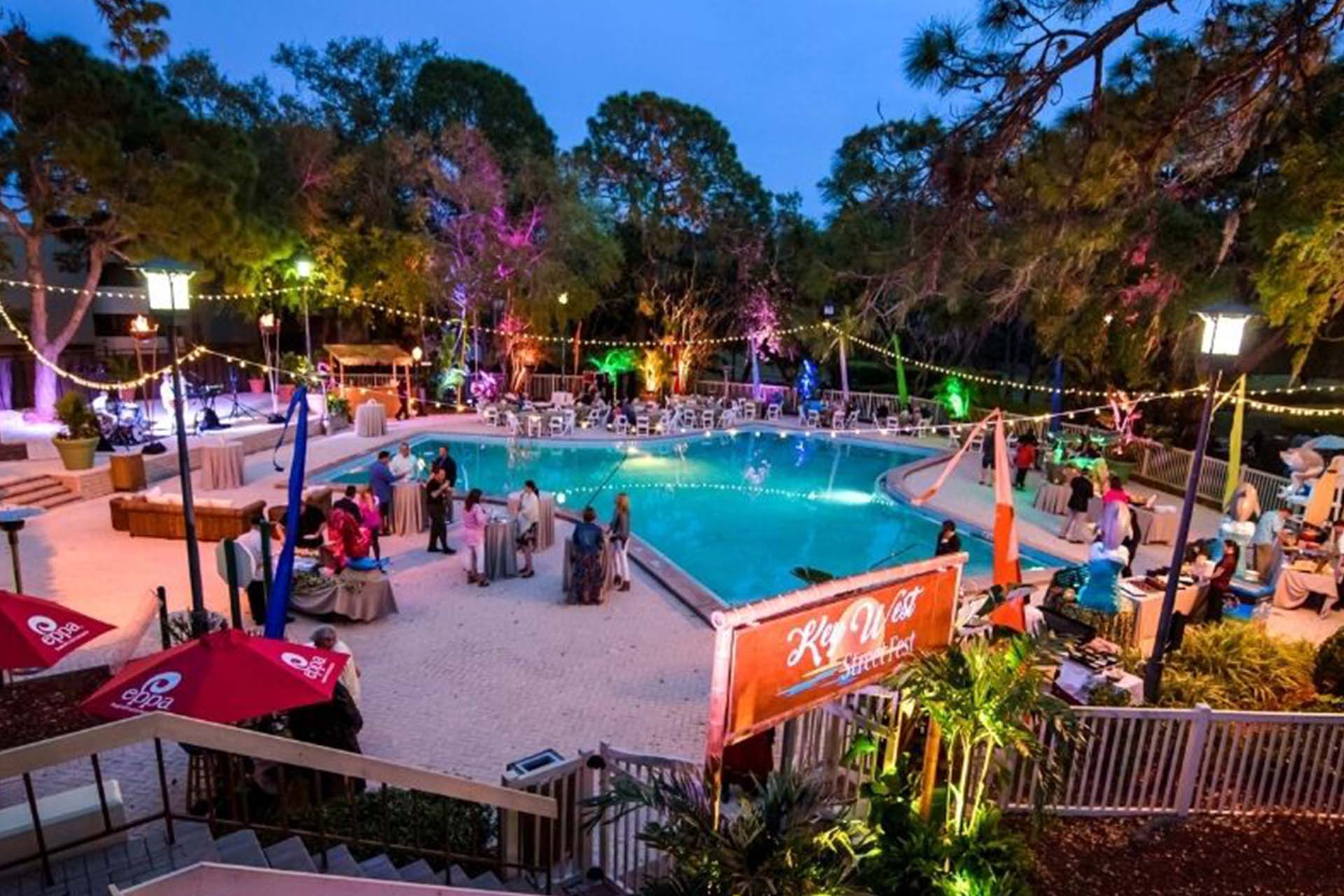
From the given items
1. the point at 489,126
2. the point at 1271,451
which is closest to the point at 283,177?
the point at 489,126

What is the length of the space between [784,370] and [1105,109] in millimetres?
27477

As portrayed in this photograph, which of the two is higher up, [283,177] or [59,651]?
[283,177]

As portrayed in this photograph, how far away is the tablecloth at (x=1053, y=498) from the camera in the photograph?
50.5 feet

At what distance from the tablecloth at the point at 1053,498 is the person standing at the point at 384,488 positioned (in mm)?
11967

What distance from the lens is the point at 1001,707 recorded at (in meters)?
4.64

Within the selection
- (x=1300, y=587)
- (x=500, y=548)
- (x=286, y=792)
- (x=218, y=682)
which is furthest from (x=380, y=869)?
(x=1300, y=587)

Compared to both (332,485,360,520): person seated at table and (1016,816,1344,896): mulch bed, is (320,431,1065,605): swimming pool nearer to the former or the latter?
(332,485,360,520): person seated at table

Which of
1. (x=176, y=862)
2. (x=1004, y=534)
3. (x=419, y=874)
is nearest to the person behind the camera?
(x=176, y=862)

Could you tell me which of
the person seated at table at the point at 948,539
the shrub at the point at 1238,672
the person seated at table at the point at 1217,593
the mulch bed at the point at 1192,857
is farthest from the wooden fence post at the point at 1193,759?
the person seated at table at the point at 1217,593

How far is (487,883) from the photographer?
482cm

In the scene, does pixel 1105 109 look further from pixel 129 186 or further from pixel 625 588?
pixel 129 186

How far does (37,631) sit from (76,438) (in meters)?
11.9

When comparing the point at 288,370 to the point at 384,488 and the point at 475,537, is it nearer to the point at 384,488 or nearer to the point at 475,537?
the point at 384,488

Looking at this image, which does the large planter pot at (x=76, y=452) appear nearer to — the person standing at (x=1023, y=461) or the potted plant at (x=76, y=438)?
the potted plant at (x=76, y=438)
